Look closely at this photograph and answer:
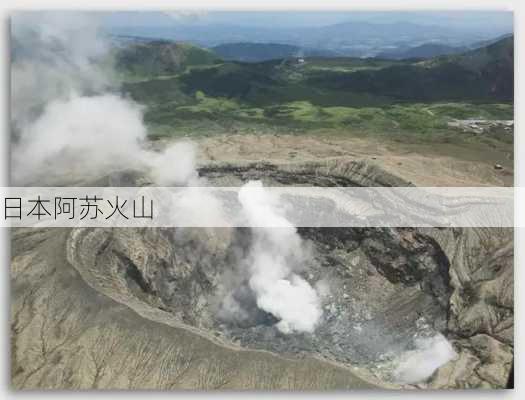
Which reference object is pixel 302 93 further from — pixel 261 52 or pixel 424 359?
pixel 424 359

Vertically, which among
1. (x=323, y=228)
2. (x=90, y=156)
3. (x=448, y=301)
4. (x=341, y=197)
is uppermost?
(x=90, y=156)

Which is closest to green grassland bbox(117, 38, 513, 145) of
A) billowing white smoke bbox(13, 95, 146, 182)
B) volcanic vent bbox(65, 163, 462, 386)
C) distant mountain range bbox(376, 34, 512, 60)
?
distant mountain range bbox(376, 34, 512, 60)

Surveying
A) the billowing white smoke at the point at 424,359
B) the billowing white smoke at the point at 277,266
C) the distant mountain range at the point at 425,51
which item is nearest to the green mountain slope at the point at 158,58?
the billowing white smoke at the point at 277,266

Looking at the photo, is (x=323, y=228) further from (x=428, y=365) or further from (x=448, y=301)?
(x=428, y=365)

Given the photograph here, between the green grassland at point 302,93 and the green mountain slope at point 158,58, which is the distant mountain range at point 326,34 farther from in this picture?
the green grassland at point 302,93

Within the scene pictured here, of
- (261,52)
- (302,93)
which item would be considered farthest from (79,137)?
(302,93)

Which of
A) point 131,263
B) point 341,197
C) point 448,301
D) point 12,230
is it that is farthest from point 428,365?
point 12,230
